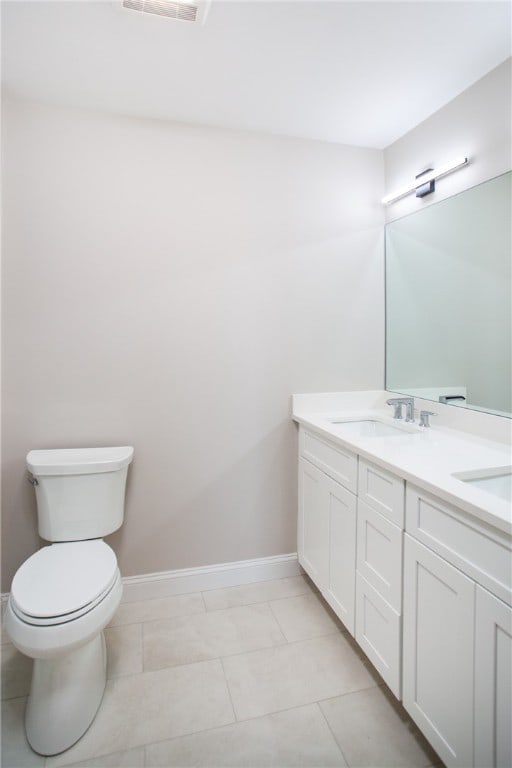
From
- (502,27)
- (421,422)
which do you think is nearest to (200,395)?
(421,422)

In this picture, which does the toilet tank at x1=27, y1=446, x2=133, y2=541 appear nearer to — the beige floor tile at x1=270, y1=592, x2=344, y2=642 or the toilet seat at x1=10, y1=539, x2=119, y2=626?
the toilet seat at x1=10, y1=539, x2=119, y2=626

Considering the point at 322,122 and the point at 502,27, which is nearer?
the point at 502,27

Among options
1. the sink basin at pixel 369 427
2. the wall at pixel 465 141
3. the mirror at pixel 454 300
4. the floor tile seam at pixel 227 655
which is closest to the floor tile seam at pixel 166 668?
the floor tile seam at pixel 227 655

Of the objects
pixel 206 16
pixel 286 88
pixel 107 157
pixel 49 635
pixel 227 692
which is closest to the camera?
pixel 49 635

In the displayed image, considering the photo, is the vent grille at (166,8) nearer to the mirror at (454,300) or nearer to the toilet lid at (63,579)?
the mirror at (454,300)

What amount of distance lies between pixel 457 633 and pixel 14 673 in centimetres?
166

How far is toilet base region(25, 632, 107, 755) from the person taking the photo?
133 centimetres

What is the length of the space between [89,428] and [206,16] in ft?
5.53

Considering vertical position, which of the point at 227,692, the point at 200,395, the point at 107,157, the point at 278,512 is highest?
the point at 107,157

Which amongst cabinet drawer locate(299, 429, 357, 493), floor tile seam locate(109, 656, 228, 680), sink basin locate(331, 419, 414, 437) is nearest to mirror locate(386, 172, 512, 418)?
sink basin locate(331, 419, 414, 437)

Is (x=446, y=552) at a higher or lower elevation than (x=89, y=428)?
lower

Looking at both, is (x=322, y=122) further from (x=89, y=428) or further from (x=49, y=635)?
(x=49, y=635)

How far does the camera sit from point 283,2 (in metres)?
1.34

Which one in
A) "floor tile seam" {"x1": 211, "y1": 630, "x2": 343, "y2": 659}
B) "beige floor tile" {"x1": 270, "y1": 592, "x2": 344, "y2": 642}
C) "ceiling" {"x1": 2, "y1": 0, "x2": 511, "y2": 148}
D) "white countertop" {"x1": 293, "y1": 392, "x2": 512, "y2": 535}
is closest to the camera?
"white countertop" {"x1": 293, "y1": 392, "x2": 512, "y2": 535}
